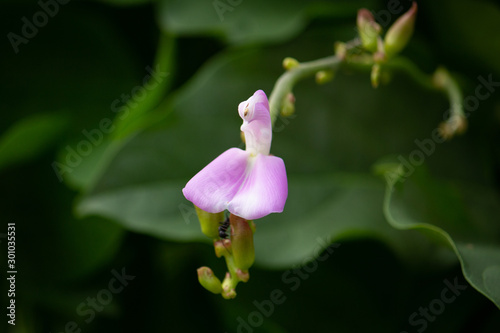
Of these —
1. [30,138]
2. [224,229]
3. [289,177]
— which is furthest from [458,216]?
[30,138]

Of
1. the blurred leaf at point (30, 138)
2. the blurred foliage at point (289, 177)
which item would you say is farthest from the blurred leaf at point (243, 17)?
the blurred leaf at point (30, 138)

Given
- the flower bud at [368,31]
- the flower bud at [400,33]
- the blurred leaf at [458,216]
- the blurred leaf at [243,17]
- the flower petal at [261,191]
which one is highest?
the flower petal at [261,191]

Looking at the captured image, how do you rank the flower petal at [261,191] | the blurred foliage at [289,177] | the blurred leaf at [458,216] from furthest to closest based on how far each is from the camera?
the blurred foliage at [289,177]
the blurred leaf at [458,216]
the flower petal at [261,191]

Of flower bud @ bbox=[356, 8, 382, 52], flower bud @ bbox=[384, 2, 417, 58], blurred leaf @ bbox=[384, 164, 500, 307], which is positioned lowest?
blurred leaf @ bbox=[384, 164, 500, 307]

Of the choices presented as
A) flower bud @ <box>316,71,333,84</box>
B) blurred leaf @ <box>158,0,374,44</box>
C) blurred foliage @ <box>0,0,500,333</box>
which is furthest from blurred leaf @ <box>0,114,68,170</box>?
flower bud @ <box>316,71,333,84</box>

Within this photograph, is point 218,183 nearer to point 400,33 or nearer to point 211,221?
point 211,221

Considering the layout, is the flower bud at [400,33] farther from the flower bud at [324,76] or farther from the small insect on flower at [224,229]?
the small insect on flower at [224,229]

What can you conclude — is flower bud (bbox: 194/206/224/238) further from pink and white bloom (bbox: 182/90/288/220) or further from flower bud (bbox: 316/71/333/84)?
flower bud (bbox: 316/71/333/84)

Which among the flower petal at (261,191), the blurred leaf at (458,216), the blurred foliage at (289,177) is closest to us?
the flower petal at (261,191)
